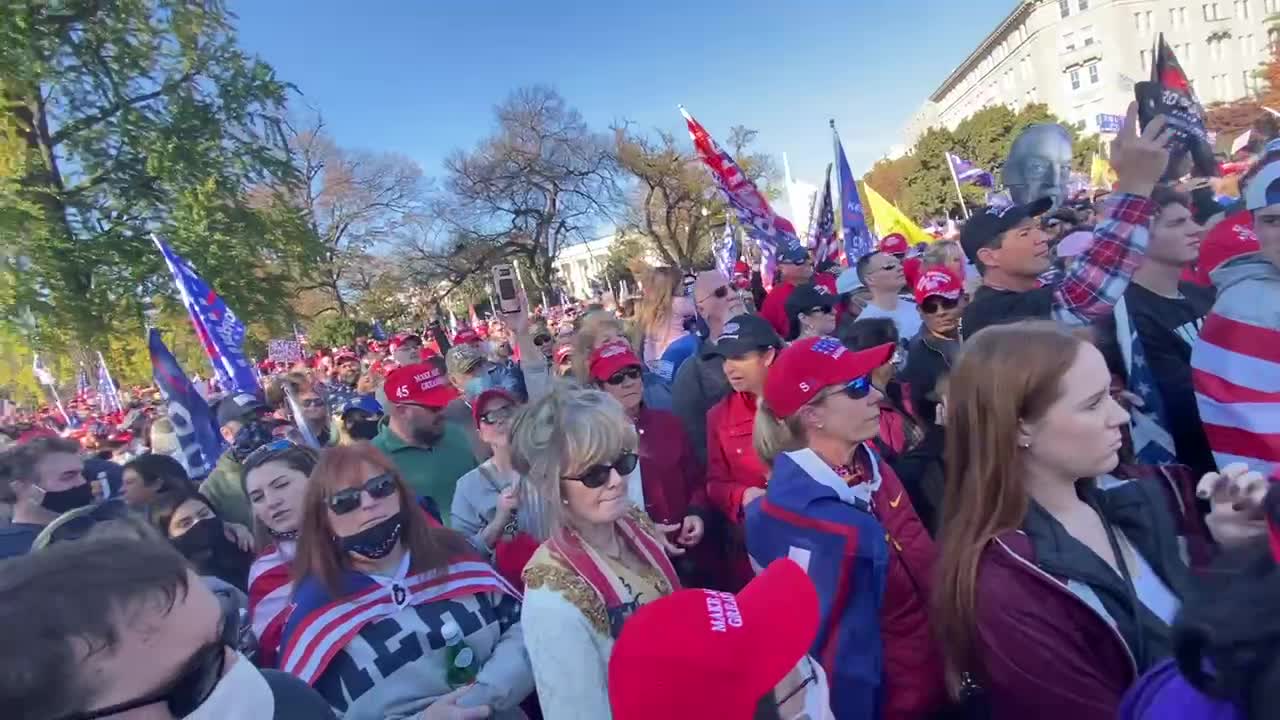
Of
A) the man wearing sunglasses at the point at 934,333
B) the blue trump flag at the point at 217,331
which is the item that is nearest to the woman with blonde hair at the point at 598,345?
the man wearing sunglasses at the point at 934,333

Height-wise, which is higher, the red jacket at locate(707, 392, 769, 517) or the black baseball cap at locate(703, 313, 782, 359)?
the black baseball cap at locate(703, 313, 782, 359)

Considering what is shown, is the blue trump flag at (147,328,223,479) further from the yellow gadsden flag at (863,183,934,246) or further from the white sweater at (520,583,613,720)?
the yellow gadsden flag at (863,183,934,246)

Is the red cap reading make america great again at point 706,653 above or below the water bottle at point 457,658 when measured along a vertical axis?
above

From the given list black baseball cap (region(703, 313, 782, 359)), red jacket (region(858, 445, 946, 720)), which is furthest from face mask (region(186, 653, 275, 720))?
black baseball cap (region(703, 313, 782, 359))

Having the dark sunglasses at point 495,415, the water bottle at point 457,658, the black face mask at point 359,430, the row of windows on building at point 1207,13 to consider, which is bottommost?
the water bottle at point 457,658

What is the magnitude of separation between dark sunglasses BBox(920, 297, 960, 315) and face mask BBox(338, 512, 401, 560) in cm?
301

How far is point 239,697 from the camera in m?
1.49

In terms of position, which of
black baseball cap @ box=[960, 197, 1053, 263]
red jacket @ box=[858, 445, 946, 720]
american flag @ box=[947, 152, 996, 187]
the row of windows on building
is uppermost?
the row of windows on building

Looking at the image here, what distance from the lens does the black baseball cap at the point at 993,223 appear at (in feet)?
12.4

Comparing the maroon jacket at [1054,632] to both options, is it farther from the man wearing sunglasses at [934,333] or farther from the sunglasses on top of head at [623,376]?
the sunglasses on top of head at [623,376]

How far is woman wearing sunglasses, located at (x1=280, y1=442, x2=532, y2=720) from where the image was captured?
2.53 metres

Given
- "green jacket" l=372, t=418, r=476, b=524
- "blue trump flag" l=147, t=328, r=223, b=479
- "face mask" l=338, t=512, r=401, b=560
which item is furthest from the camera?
"blue trump flag" l=147, t=328, r=223, b=479

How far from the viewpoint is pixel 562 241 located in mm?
36531

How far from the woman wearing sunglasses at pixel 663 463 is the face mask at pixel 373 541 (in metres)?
1.25
